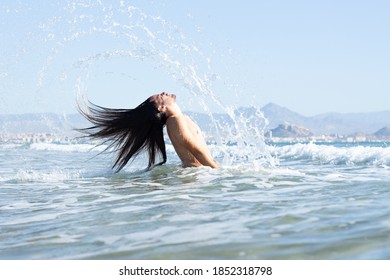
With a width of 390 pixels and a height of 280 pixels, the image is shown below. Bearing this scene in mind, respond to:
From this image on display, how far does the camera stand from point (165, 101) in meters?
8.70

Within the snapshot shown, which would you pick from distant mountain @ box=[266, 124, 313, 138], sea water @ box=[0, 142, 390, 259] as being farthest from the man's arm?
distant mountain @ box=[266, 124, 313, 138]

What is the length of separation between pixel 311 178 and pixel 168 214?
2975 millimetres

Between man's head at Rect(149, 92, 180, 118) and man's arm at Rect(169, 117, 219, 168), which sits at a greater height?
man's head at Rect(149, 92, 180, 118)

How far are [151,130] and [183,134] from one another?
81 cm

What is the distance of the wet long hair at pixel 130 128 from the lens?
28.9 ft

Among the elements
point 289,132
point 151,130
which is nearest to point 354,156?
point 151,130

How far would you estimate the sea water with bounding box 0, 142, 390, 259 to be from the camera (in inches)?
145

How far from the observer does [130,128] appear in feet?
29.5

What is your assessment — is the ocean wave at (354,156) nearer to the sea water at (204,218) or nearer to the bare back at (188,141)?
the bare back at (188,141)

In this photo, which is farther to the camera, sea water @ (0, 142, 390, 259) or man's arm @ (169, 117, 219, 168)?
man's arm @ (169, 117, 219, 168)

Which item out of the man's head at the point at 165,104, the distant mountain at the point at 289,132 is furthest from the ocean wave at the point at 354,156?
the distant mountain at the point at 289,132

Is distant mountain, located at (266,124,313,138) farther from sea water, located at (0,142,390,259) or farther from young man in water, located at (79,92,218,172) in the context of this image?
sea water, located at (0,142,390,259)

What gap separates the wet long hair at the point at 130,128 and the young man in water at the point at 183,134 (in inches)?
5.2

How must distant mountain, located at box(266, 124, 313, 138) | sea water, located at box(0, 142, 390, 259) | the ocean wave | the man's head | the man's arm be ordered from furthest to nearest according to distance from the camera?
distant mountain, located at box(266, 124, 313, 138)
the ocean wave
the man's head
the man's arm
sea water, located at box(0, 142, 390, 259)
